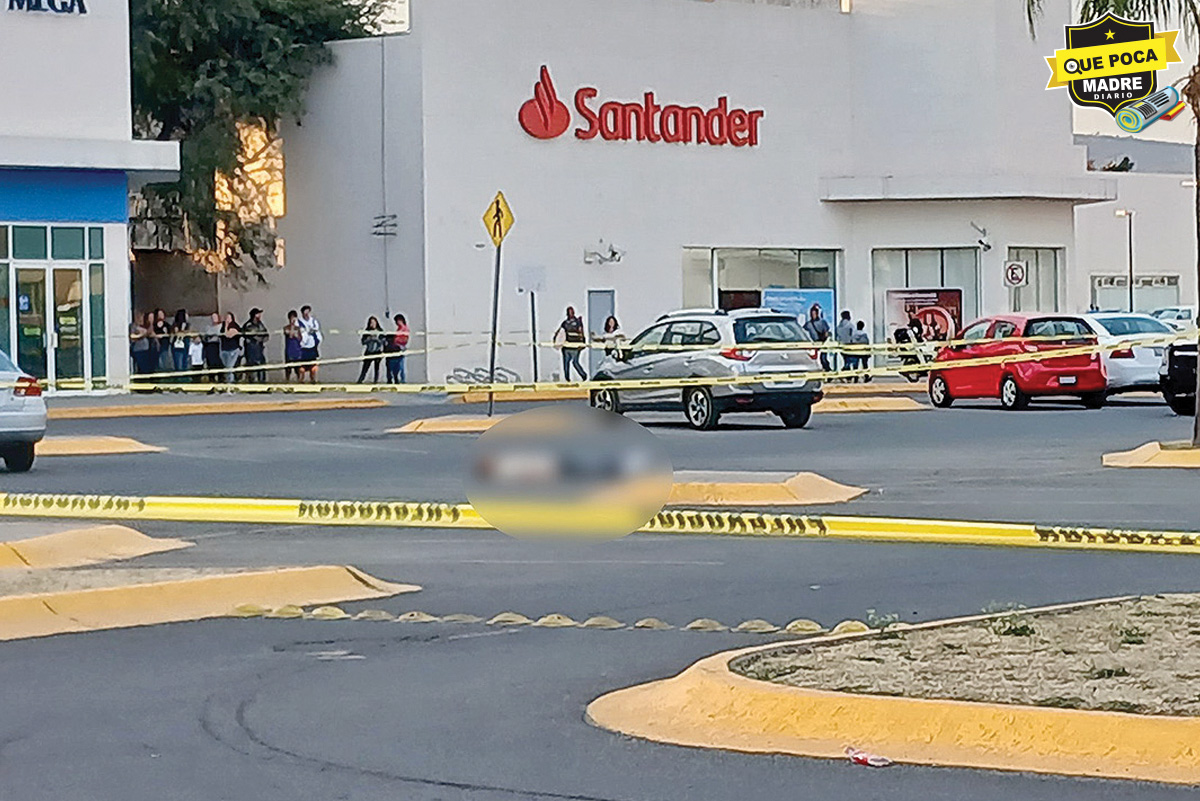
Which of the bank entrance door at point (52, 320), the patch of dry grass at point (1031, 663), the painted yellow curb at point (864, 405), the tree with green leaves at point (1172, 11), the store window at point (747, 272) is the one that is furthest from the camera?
the store window at point (747, 272)

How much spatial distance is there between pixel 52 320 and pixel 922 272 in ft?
66.4

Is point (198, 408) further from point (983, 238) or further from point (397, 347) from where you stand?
point (983, 238)

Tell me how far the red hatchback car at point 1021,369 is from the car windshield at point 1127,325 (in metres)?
1.19

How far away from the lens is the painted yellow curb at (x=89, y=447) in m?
23.5

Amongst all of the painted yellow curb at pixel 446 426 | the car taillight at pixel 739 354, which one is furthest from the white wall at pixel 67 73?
the car taillight at pixel 739 354

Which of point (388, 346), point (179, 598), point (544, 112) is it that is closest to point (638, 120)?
point (544, 112)

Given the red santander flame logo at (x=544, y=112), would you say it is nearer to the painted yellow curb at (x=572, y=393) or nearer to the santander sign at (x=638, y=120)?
the santander sign at (x=638, y=120)

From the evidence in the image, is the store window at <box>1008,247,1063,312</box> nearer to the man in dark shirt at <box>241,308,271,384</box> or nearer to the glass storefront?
the man in dark shirt at <box>241,308,271,384</box>

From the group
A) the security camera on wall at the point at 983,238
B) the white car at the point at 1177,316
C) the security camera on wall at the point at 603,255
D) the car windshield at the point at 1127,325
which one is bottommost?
the car windshield at the point at 1127,325

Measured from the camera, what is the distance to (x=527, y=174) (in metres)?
42.0

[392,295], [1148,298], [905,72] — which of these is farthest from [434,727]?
[1148,298]

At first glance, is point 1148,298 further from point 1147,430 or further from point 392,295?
point 1147,430

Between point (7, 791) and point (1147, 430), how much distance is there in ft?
67.4

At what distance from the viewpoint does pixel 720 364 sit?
27.0 metres
